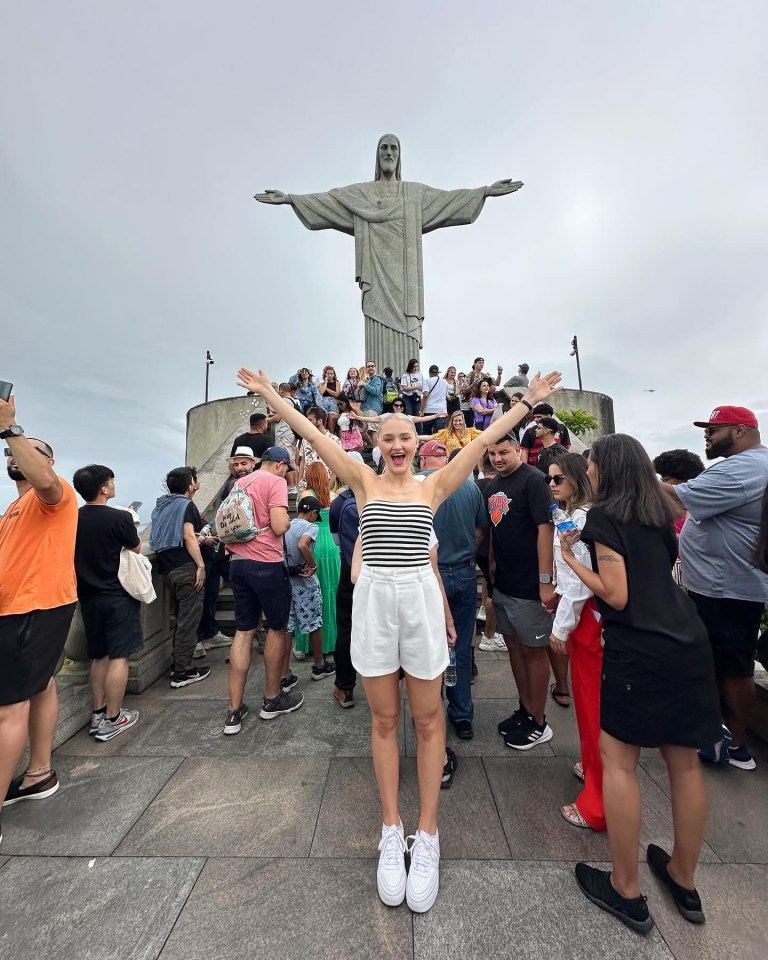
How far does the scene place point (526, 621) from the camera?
297cm

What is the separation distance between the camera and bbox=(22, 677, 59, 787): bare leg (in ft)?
8.83

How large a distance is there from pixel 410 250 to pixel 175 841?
14.3 metres

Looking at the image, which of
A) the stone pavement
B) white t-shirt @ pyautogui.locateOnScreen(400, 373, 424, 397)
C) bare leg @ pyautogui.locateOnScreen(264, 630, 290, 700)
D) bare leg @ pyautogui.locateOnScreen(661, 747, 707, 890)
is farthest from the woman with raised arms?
white t-shirt @ pyautogui.locateOnScreen(400, 373, 424, 397)

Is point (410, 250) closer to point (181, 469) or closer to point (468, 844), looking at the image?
point (181, 469)

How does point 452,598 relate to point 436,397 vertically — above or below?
below

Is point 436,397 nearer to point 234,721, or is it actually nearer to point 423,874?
Answer: point 234,721

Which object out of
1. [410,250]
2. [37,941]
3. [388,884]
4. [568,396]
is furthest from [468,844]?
Answer: [410,250]

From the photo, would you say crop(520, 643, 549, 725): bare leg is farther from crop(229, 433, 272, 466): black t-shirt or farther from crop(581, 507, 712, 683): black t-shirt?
crop(229, 433, 272, 466): black t-shirt

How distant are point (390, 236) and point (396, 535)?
13.6m

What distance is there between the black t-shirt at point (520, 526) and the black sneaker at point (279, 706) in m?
2.04

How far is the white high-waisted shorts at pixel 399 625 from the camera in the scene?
6.23ft

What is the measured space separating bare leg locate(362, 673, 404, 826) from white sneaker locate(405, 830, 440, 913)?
0.49ft

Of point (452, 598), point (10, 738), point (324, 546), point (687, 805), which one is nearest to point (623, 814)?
point (687, 805)

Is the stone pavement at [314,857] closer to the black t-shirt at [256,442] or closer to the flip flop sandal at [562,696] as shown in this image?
the flip flop sandal at [562,696]
